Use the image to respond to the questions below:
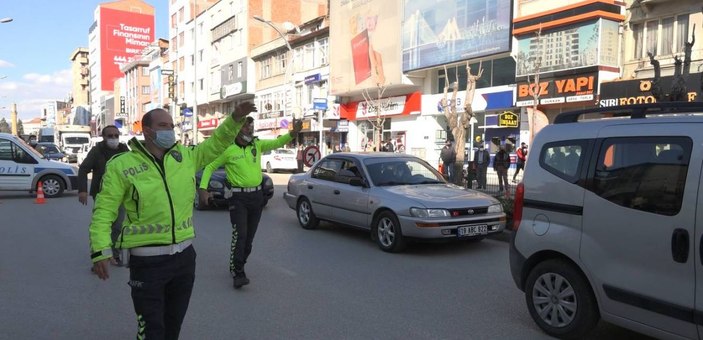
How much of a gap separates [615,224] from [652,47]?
18822 millimetres

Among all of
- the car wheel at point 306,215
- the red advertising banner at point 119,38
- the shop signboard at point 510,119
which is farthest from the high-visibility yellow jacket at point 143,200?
the red advertising banner at point 119,38

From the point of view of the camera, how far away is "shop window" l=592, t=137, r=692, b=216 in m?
3.67

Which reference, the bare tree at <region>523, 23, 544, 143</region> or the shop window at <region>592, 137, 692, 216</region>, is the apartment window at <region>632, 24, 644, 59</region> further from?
the shop window at <region>592, 137, 692, 216</region>

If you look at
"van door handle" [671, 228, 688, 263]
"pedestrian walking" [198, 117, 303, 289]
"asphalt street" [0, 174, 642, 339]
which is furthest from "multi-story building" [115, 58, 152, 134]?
"van door handle" [671, 228, 688, 263]

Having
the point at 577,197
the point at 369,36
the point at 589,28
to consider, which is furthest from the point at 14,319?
the point at 369,36

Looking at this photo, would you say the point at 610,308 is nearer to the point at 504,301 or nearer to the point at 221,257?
the point at 504,301

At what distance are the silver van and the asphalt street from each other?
58 centimetres

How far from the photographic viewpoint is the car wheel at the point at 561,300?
168 inches

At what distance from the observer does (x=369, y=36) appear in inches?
1297

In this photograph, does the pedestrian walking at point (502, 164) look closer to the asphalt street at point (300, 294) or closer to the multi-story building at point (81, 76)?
the asphalt street at point (300, 294)

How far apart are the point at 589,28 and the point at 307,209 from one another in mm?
15452

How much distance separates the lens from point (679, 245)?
11.8 feet

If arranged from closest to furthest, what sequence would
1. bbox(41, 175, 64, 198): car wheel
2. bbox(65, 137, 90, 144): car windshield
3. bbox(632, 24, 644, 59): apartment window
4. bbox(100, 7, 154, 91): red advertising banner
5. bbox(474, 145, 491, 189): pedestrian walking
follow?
bbox(41, 175, 64, 198): car wheel
bbox(474, 145, 491, 189): pedestrian walking
bbox(632, 24, 644, 59): apartment window
bbox(65, 137, 90, 144): car windshield
bbox(100, 7, 154, 91): red advertising banner

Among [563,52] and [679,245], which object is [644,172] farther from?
[563,52]
